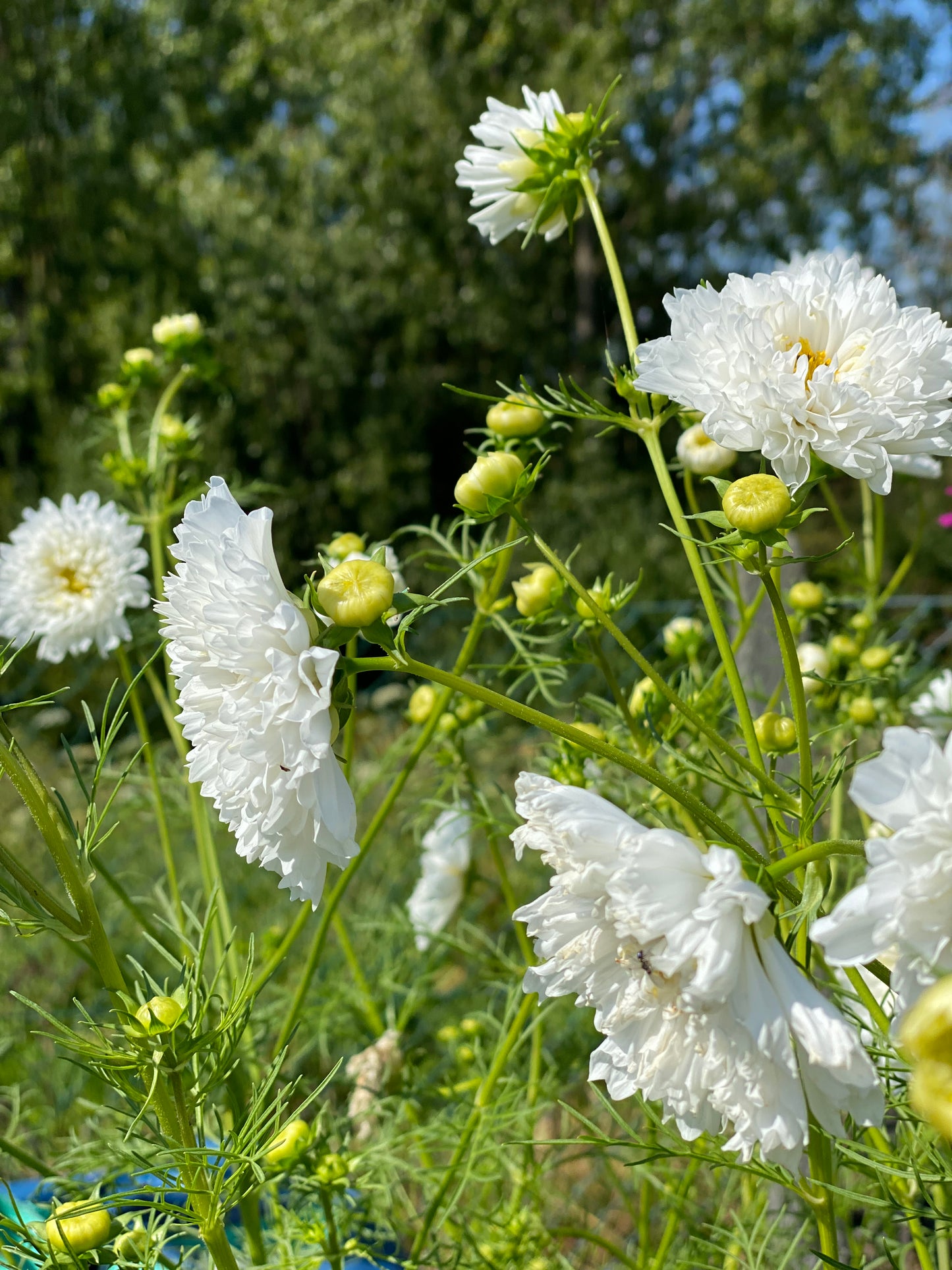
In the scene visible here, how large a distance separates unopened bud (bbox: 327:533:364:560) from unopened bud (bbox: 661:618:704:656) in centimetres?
27

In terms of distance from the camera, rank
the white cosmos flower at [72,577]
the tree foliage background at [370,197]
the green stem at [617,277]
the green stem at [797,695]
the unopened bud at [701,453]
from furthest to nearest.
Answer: the tree foliage background at [370,197] < the white cosmos flower at [72,577] < the unopened bud at [701,453] < the green stem at [617,277] < the green stem at [797,695]

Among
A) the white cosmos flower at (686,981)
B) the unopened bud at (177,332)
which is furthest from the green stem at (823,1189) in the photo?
the unopened bud at (177,332)

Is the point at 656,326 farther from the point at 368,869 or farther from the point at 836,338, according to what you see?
the point at 836,338

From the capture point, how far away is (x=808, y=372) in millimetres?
488

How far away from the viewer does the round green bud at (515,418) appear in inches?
22.1

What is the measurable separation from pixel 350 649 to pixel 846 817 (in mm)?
1988

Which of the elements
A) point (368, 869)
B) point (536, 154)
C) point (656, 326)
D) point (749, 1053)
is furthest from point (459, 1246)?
point (656, 326)

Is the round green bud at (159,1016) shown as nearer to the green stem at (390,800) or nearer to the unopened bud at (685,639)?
the green stem at (390,800)

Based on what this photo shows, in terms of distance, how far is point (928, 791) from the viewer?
30cm

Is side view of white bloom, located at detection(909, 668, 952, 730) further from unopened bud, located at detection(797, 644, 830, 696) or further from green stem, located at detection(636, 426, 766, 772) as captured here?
green stem, located at detection(636, 426, 766, 772)

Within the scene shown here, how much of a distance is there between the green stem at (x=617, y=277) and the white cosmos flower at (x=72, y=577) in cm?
45

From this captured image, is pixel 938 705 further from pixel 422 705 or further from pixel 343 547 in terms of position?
pixel 343 547

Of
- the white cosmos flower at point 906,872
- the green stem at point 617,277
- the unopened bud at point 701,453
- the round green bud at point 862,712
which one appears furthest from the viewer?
the round green bud at point 862,712

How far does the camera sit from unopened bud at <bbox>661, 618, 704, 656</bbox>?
2.53 ft
